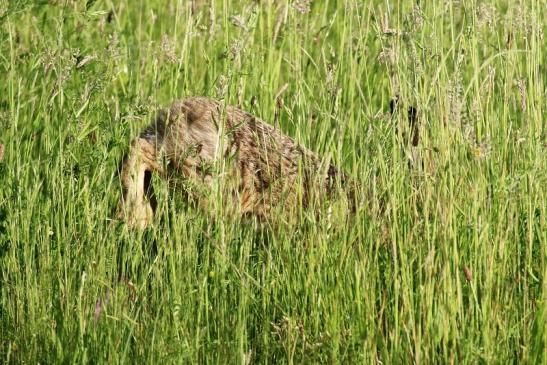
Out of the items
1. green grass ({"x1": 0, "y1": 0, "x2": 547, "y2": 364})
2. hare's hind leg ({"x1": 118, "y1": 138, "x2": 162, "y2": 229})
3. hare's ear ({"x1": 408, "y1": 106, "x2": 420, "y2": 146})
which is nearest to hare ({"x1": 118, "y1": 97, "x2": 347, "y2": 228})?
hare's hind leg ({"x1": 118, "y1": 138, "x2": 162, "y2": 229})

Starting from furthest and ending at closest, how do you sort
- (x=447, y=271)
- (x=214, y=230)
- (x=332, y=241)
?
(x=214, y=230), (x=332, y=241), (x=447, y=271)

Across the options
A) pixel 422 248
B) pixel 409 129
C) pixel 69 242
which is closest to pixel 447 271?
pixel 422 248

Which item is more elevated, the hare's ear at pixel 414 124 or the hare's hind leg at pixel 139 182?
the hare's ear at pixel 414 124

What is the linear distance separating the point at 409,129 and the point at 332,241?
1.74ft

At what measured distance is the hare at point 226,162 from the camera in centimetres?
441

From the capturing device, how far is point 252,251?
4.47 meters

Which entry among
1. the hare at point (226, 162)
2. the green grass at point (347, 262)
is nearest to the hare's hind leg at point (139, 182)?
the hare at point (226, 162)

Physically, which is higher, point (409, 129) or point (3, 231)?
point (409, 129)

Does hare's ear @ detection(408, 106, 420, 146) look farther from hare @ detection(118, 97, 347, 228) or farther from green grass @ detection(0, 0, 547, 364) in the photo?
hare @ detection(118, 97, 347, 228)

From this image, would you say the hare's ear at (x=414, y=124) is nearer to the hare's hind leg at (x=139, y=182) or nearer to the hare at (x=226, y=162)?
the hare at (x=226, y=162)

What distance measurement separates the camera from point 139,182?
4.75 meters

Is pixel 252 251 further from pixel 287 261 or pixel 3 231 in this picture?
pixel 3 231

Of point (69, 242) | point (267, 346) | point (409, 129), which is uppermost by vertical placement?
point (409, 129)

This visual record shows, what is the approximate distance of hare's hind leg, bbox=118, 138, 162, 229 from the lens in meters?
4.42
